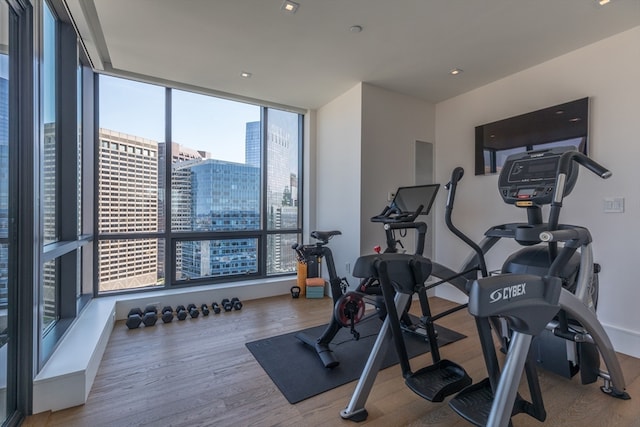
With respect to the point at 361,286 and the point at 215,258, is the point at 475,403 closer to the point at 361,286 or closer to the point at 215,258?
the point at 361,286

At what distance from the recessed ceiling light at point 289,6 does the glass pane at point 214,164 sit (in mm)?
2119

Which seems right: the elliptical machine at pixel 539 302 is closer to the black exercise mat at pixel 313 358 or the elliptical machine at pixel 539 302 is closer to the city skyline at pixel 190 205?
the black exercise mat at pixel 313 358

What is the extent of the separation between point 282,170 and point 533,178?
10.9 ft

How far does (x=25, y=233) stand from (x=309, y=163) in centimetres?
337

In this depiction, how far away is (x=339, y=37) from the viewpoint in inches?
105

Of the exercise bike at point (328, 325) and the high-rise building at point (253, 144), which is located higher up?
the high-rise building at point (253, 144)

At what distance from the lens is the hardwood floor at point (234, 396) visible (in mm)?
1716

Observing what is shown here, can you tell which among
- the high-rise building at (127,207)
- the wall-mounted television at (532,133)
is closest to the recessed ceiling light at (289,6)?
the high-rise building at (127,207)

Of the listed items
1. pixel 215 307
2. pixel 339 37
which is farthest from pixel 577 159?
pixel 215 307

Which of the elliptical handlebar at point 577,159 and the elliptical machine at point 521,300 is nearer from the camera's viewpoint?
the elliptical machine at point 521,300

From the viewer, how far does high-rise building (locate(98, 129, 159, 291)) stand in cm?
342

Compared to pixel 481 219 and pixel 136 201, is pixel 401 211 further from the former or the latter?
pixel 136 201

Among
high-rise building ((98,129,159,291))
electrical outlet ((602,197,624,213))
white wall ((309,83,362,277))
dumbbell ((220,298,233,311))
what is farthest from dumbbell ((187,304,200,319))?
electrical outlet ((602,197,624,213))

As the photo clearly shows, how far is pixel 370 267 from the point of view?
170 cm
